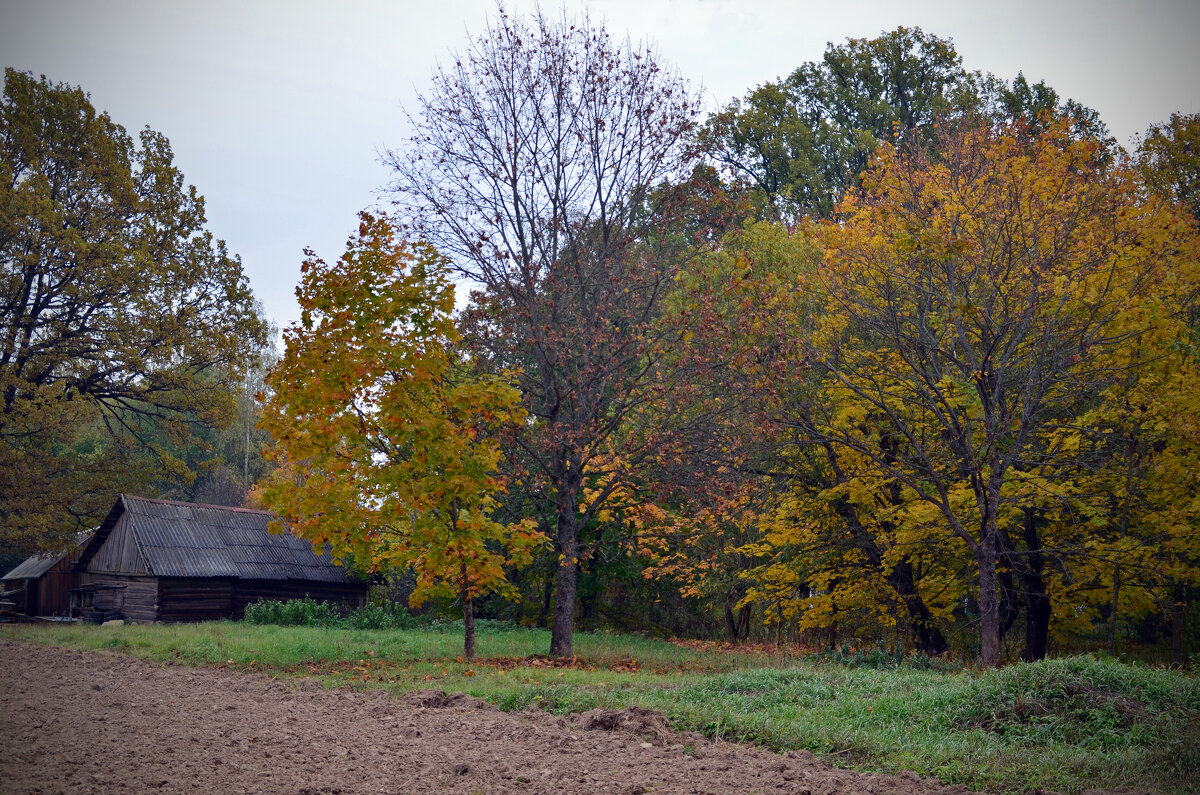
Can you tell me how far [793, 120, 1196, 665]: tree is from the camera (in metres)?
14.5

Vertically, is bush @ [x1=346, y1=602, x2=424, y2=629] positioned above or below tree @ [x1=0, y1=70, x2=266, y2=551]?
below

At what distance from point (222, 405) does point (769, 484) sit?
659 inches

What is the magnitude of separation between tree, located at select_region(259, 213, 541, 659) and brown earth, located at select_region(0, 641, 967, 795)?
3184 mm

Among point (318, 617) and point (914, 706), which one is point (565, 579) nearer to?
point (914, 706)

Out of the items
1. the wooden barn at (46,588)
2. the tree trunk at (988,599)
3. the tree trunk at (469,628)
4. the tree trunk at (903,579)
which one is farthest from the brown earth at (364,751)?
the wooden barn at (46,588)

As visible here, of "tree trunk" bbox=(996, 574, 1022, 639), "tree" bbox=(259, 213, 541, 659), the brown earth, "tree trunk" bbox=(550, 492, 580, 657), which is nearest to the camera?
the brown earth

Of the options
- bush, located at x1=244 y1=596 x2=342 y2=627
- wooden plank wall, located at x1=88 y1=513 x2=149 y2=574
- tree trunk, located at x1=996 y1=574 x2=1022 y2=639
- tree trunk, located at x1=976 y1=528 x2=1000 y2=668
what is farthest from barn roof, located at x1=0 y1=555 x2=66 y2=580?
tree trunk, located at x1=976 y1=528 x2=1000 y2=668

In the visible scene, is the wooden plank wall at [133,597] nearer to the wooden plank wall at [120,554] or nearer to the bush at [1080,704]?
the wooden plank wall at [120,554]

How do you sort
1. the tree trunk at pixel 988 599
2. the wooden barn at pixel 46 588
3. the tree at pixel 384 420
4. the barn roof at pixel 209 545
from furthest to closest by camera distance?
the wooden barn at pixel 46 588 < the barn roof at pixel 209 545 < the tree trunk at pixel 988 599 < the tree at pixel 384 420

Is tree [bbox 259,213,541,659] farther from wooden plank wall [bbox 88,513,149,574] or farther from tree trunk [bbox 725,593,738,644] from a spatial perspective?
wooden plank wall [bbox 88,513,149,574]

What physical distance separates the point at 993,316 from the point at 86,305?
23.7 meters

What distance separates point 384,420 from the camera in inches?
491

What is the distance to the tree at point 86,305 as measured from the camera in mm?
23578

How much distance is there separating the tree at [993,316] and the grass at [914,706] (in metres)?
3.80
